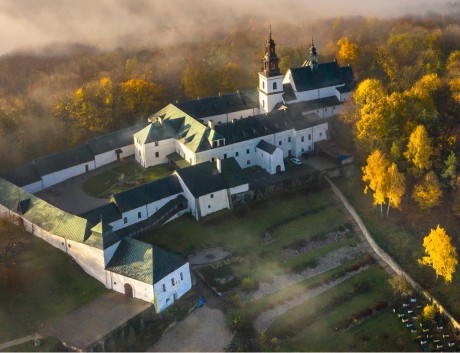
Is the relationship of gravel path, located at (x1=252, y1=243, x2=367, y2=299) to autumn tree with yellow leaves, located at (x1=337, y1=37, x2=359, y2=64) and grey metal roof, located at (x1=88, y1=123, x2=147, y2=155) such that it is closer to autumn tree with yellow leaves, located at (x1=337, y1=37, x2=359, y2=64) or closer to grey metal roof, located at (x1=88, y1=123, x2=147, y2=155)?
grey metal roof, located at (x1=88, y1=123, x2=147, y2=155)

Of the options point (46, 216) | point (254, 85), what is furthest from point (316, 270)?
point (254, 85)

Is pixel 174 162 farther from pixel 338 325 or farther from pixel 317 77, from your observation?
pixel 338 325

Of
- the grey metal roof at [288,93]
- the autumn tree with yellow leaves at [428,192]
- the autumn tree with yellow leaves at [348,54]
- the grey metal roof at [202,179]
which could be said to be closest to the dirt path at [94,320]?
the grey metal roof at [202,179]

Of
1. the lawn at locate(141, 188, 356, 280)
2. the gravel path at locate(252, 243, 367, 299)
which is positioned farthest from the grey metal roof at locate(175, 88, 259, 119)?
the gravel path at locate(252, 243, 367, 299)

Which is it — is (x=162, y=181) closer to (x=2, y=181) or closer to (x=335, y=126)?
(x=2, y=181)

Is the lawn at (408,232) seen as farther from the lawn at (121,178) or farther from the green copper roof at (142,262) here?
the green copper roof at (142,262)
